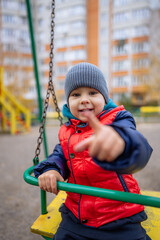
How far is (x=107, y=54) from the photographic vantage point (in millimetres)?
12398

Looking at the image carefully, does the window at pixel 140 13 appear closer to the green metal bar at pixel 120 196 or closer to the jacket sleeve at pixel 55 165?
the jacket sleeve at pixel 55 165

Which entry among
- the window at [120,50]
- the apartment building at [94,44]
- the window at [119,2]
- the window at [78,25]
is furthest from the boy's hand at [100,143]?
the window at [120,50]

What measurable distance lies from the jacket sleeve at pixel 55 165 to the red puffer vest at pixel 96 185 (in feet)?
0.29

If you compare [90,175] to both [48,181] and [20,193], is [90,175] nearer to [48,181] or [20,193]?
[48,181]

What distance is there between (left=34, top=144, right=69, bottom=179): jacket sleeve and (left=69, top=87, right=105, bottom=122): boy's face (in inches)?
9.2

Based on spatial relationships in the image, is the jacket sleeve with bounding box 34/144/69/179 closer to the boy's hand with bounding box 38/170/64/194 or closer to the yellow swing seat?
the boy's hand with bounding box 38/170/64/194

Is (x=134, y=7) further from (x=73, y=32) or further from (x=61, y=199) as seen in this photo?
(x=61, y=199)

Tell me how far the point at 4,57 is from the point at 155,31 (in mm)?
10371

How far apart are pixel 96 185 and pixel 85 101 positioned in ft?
1.13

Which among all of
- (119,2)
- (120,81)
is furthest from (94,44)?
(120,81)

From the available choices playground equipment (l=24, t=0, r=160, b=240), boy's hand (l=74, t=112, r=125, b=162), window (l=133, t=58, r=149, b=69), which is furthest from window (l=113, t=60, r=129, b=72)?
boy's hand (l=74, t=112, r=125, b=162)

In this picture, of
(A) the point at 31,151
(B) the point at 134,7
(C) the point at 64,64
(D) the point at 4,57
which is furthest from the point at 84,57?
(A) the point at 31,151

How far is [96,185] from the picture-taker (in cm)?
74

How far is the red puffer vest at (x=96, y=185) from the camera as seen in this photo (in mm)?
703
